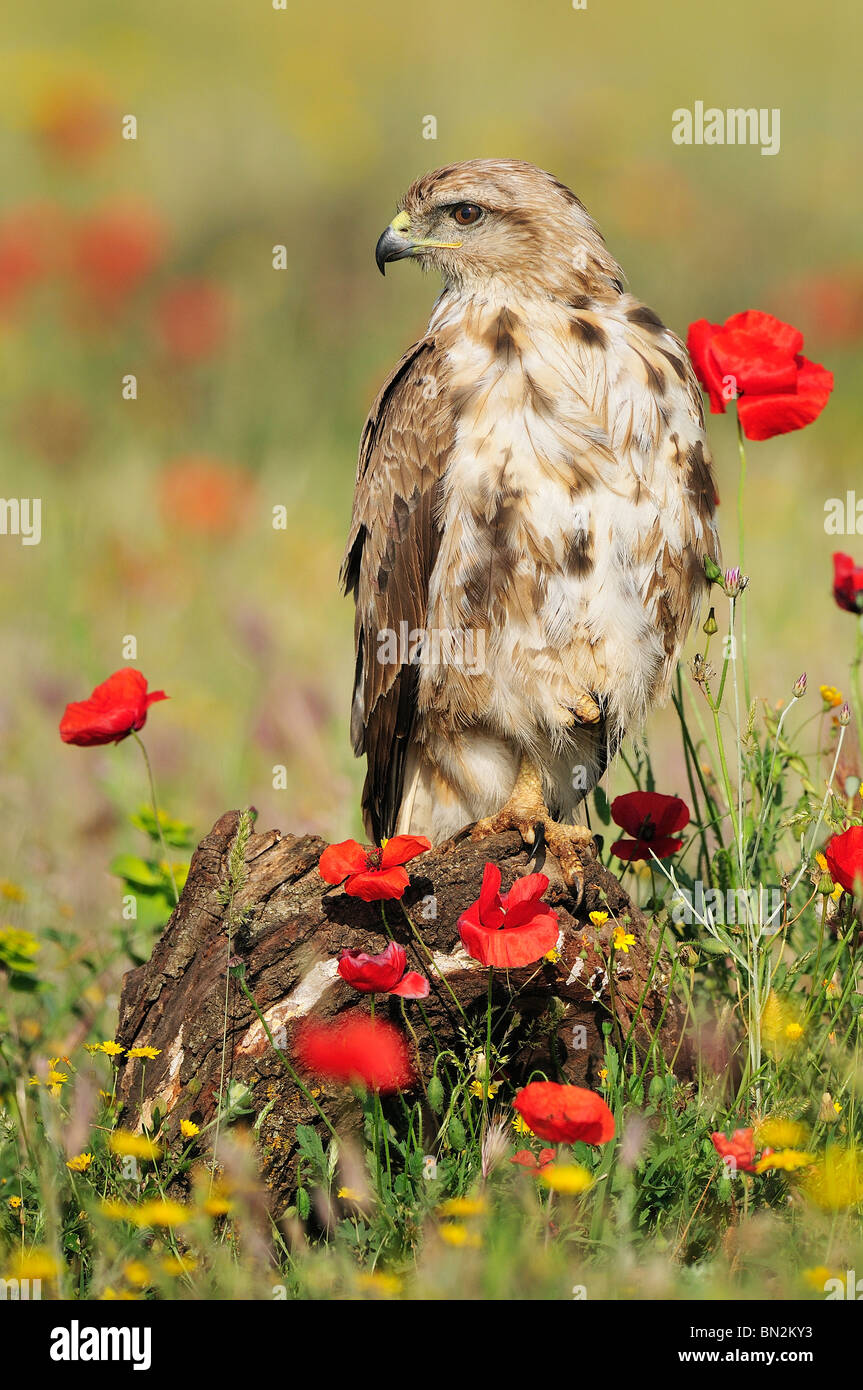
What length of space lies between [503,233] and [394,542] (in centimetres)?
92

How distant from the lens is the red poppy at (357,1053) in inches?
112

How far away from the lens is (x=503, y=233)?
3.86 metres

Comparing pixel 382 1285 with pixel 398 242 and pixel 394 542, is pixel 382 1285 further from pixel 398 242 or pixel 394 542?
pixel 398 242

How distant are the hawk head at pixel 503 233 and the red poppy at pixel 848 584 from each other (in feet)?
3.39

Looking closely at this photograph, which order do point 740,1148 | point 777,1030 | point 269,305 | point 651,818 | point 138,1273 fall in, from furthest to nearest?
point 269,305
point 651,818
point 777,1030
point 740,1148
point 138,1273

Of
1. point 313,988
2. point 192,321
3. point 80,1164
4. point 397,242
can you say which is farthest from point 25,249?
point 80,1164

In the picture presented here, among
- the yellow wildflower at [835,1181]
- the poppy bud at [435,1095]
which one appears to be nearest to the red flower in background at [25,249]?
the poppy bud at [435,1095]

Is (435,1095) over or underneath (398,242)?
underneath

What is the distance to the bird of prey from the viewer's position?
3.55m

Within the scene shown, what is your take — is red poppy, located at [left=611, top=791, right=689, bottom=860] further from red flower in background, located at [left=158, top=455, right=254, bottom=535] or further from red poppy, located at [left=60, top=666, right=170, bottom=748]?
red flower in background, located at [left=158, top=455, right=254, bottom=535]

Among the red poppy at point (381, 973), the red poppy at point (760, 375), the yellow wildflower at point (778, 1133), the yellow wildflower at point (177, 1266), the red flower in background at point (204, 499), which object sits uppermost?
the red flower in background at point (204, 499)

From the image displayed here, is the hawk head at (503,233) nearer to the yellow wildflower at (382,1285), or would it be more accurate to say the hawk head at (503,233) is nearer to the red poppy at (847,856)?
the red poppy at (847,856)

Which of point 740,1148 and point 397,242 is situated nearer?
point 740,1148

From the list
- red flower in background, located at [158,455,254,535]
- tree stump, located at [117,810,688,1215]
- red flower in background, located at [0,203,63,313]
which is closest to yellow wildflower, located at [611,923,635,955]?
tree stump, located at [117,810,688,1215]
